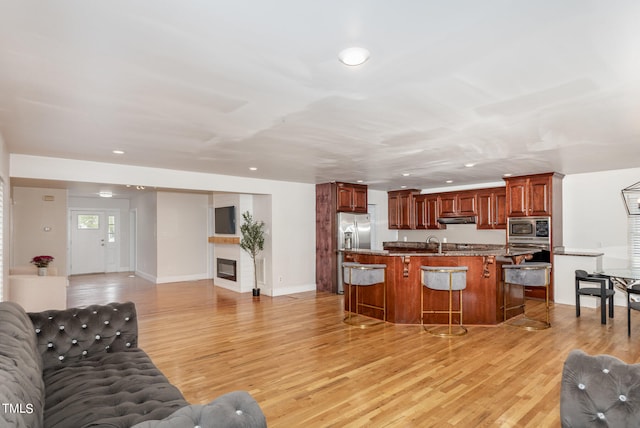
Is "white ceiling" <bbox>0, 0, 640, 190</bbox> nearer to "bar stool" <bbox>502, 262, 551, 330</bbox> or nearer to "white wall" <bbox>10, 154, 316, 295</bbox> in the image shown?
"white wall" <bbox>10, 154, 316, 295</bbox>

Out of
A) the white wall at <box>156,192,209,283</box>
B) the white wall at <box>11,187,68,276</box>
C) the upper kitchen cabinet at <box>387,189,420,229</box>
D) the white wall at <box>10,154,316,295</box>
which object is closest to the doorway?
the white wall at <box>11,187,68,276</box>

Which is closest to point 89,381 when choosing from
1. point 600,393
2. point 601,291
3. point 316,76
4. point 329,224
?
point 316,76

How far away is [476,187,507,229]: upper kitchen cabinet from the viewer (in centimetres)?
767

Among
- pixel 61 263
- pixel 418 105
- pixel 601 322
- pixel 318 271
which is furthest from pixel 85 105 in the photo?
pixel 61 263

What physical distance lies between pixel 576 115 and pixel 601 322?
3.55m

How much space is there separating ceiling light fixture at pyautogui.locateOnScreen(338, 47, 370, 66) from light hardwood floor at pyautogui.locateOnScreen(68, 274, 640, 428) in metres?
2.44

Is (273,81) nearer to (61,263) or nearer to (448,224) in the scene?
(448,224)

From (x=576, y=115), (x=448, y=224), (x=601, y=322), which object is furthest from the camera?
(x=448, y=224)

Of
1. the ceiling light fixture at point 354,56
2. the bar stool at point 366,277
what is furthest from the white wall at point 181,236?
the ceiling light fixture at point 354,56

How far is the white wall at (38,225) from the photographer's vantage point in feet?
26.6

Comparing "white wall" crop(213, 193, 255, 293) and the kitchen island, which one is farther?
"white wall" crop(213, 193, 255, 293)

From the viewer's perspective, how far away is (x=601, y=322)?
518 centimetres

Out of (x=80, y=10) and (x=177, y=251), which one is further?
(x=177, y=251)

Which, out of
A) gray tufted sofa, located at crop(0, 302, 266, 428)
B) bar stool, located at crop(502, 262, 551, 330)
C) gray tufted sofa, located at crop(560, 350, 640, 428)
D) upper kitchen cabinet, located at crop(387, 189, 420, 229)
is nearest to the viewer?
gray tufted sofa, located at crop(0, 302, 266, 428)
